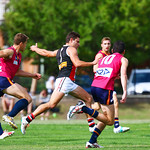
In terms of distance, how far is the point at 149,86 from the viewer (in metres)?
27.2

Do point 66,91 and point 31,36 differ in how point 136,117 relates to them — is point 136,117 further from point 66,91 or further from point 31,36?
point 66,91

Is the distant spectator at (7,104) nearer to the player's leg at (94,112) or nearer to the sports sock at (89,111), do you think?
the player's leg at (94,112)

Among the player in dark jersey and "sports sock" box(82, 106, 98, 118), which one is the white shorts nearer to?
the player in dark jersey

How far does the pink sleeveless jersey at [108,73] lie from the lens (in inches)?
358

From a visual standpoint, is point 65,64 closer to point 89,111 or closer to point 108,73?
point 108,73

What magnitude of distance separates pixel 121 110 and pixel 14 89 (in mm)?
16415

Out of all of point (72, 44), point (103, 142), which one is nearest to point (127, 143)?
point (103, 142)

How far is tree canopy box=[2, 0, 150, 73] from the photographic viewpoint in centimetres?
2788

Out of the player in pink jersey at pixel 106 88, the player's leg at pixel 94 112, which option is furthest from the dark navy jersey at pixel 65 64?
the player's leg at pixel 94 112

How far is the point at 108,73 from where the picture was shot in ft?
30.0

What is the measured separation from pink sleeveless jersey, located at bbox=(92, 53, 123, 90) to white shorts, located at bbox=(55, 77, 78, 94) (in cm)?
64

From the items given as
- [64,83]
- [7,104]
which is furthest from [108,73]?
[7,104]

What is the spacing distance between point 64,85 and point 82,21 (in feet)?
61.9

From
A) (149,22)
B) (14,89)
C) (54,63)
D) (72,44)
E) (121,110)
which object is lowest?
(121,110)
